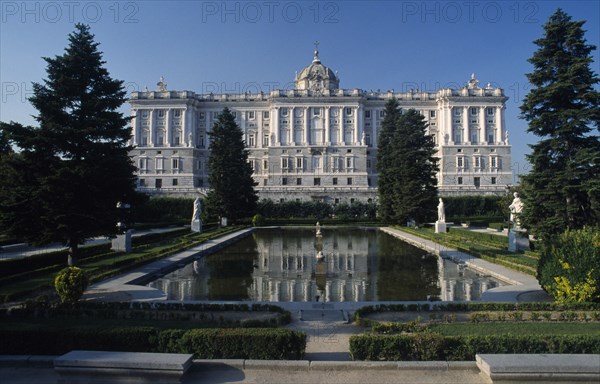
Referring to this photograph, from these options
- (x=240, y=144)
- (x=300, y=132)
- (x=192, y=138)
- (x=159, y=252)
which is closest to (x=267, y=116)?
(x=300, y=132)

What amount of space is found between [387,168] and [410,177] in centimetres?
687

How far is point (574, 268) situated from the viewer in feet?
36.9

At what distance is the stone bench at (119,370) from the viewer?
6.73m

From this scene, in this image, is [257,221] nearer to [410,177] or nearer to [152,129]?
[410,177]

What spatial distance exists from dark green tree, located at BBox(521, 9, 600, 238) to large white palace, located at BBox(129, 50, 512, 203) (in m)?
51.8

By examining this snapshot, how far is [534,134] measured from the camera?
1994 cm

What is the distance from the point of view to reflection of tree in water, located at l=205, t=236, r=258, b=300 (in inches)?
571

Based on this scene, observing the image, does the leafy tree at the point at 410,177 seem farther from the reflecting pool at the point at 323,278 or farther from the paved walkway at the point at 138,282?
the paved walkway at the point at 138,282

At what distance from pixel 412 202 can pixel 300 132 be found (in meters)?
38.1

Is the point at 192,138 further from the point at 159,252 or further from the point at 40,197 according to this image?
the point at 40,197

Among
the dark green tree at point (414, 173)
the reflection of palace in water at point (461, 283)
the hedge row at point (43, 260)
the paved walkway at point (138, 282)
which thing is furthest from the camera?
the dark green tree at point (414, 173)

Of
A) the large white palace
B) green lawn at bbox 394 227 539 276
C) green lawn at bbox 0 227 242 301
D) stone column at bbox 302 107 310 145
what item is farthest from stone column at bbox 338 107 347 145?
green lawn at bbox 0 227 242 301

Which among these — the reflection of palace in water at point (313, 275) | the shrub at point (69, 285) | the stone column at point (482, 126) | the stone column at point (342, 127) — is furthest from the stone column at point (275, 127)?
the shrub at point (69, 285)

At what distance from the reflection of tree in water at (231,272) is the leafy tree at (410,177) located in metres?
19.2
